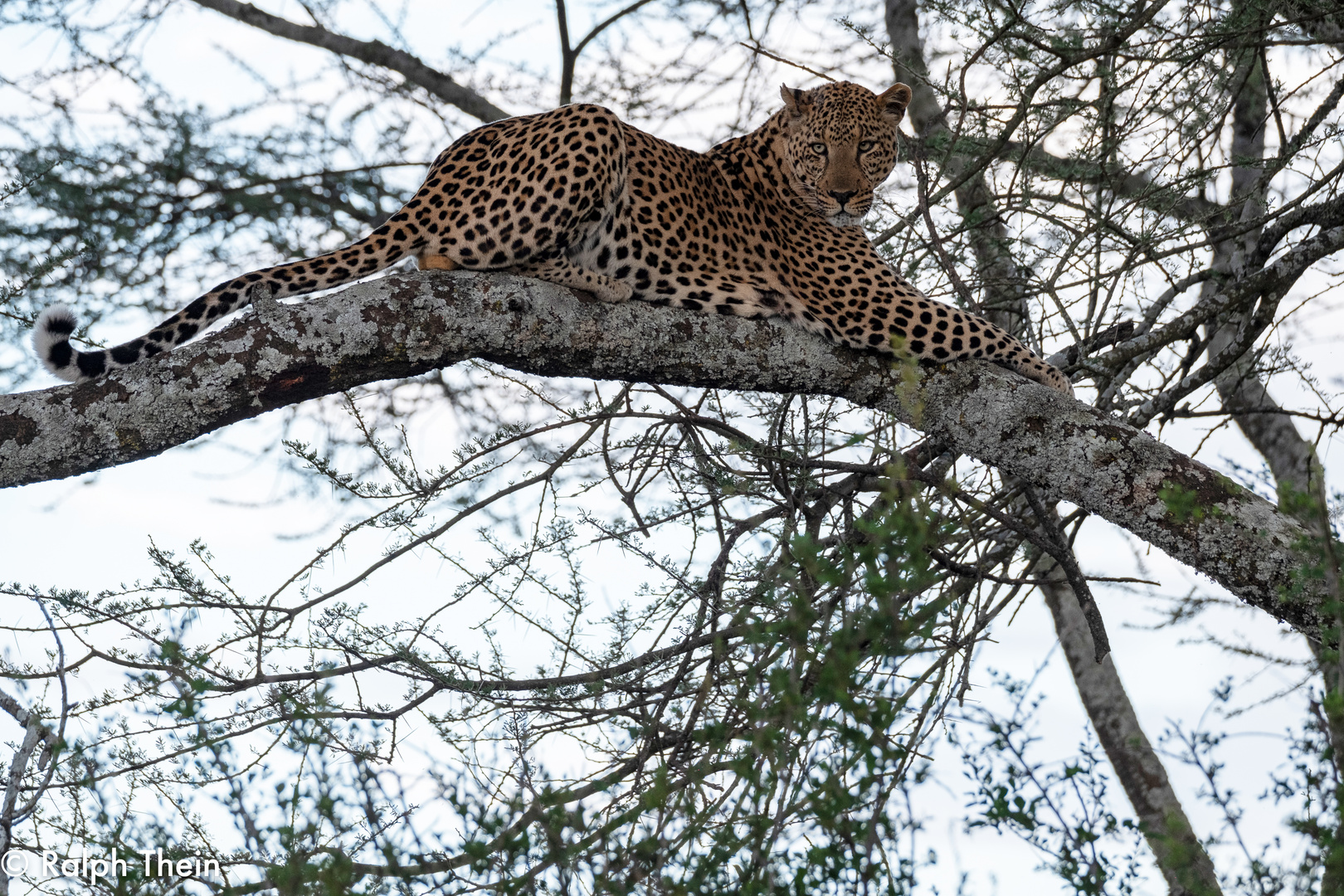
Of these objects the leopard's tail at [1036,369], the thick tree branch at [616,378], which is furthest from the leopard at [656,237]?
the thick tree branch at [616,378]

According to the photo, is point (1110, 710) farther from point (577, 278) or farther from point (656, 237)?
point (577, 278)

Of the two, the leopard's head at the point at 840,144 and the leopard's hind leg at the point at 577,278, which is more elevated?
the leopard's head at the point at 840,144

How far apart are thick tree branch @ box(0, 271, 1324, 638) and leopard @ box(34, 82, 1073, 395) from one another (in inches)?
7.3

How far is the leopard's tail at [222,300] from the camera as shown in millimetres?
3908

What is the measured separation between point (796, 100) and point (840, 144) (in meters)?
0.38

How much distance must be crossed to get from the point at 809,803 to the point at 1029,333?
3.71 meters

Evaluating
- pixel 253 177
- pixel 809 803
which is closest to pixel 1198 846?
pixel 809 803

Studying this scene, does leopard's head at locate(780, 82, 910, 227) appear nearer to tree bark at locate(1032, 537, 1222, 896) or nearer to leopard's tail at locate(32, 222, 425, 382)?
leopard's tail at locate(32, 222, 425, 382)

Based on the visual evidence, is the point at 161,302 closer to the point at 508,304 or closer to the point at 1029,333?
the point at 508,304

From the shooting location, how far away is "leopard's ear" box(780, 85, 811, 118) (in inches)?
234

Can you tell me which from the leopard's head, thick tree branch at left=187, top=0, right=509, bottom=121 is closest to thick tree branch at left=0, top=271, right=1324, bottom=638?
the leopard's head

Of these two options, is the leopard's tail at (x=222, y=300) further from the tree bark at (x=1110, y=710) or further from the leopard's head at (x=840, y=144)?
the tree bark at (x=1110, y=710)

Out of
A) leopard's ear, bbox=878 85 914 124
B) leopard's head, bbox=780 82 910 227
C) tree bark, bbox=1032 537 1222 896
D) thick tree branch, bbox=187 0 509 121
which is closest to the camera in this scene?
leopard's head, bbox=780 82 910 227

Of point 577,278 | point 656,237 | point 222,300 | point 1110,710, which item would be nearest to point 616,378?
point 577,278
